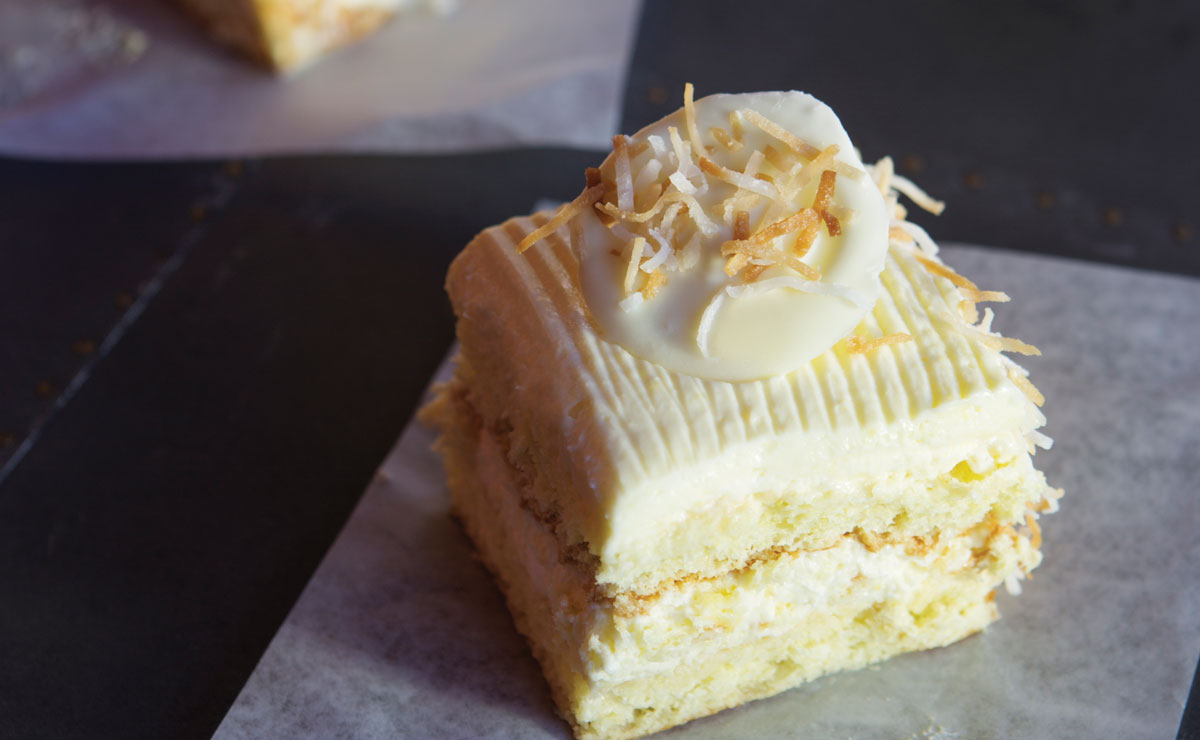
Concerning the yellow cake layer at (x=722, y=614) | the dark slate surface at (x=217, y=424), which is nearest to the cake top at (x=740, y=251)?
the yellow cake layer at (x=722, y=614)

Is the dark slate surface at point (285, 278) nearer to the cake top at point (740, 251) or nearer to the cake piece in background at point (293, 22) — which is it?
A: the cake piece in background at point (293, 22)

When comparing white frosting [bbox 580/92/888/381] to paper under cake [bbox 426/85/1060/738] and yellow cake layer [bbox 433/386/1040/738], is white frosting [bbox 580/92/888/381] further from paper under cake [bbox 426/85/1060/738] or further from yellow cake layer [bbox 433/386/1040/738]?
yellow cake layer [bbox 433/386/1040/738]

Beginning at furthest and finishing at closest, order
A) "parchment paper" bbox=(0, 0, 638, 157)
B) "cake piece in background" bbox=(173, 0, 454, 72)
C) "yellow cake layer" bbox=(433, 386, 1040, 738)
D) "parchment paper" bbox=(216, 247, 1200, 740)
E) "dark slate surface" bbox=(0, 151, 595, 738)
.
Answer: "cake piece in background" bbox=(173, 0, 454, 72) → "parchment paper" bbox=(0, 0, 638, 157) → "dark slate surface" bbox=(0, 151, 595, 738) → "parchment paper" bbox=(216, 247, 1200, 740) → "yellow cake layer" bbox=(433, 386, 1040, 738)

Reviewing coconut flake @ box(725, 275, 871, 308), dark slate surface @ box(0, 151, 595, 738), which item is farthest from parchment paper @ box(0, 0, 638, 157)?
coconut flake @ box(725, 275, 871, 308)

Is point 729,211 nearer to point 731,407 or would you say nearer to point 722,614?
point 731,407

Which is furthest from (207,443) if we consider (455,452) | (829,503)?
(829,503)

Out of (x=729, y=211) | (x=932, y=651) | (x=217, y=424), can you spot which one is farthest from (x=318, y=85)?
(x=932, y=651)

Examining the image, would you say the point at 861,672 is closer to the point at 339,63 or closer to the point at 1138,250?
the point at 1138,250
